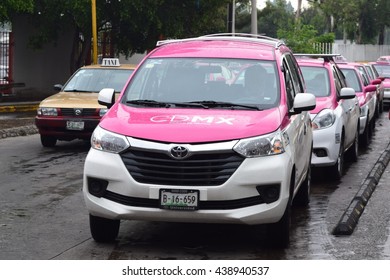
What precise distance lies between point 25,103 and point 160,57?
20.3m

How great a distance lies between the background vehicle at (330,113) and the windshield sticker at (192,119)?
482 centimetres

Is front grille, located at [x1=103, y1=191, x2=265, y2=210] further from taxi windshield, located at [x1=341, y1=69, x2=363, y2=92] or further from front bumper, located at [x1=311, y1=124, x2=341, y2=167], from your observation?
taxi windshield, located at [x1=341, y1=69, x2=363, y2=92]

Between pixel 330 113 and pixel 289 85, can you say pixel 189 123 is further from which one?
pixel 330 113

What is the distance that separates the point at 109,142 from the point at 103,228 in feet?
2.89

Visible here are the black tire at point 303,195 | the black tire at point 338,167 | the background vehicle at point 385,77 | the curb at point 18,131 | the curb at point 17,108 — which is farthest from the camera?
the background vehicle at point 385,77

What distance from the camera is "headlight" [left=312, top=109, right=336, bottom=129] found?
43.1 feet

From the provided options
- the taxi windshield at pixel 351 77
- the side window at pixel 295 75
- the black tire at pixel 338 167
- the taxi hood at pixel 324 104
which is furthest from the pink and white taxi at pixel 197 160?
the taxi windshield at pixel 351 77

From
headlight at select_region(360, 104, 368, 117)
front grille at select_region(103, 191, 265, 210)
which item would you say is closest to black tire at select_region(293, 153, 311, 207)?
front grille at select_region(103, 191, 265, 210)

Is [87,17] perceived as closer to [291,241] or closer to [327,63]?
[327,63]

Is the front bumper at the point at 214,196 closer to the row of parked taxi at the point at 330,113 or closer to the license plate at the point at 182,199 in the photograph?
the license plate at the point at 182,199

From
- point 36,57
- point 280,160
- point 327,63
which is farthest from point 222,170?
point 36,57

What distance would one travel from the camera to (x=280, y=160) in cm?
811

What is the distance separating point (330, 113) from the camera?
43.4 feet

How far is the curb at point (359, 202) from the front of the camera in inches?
372
